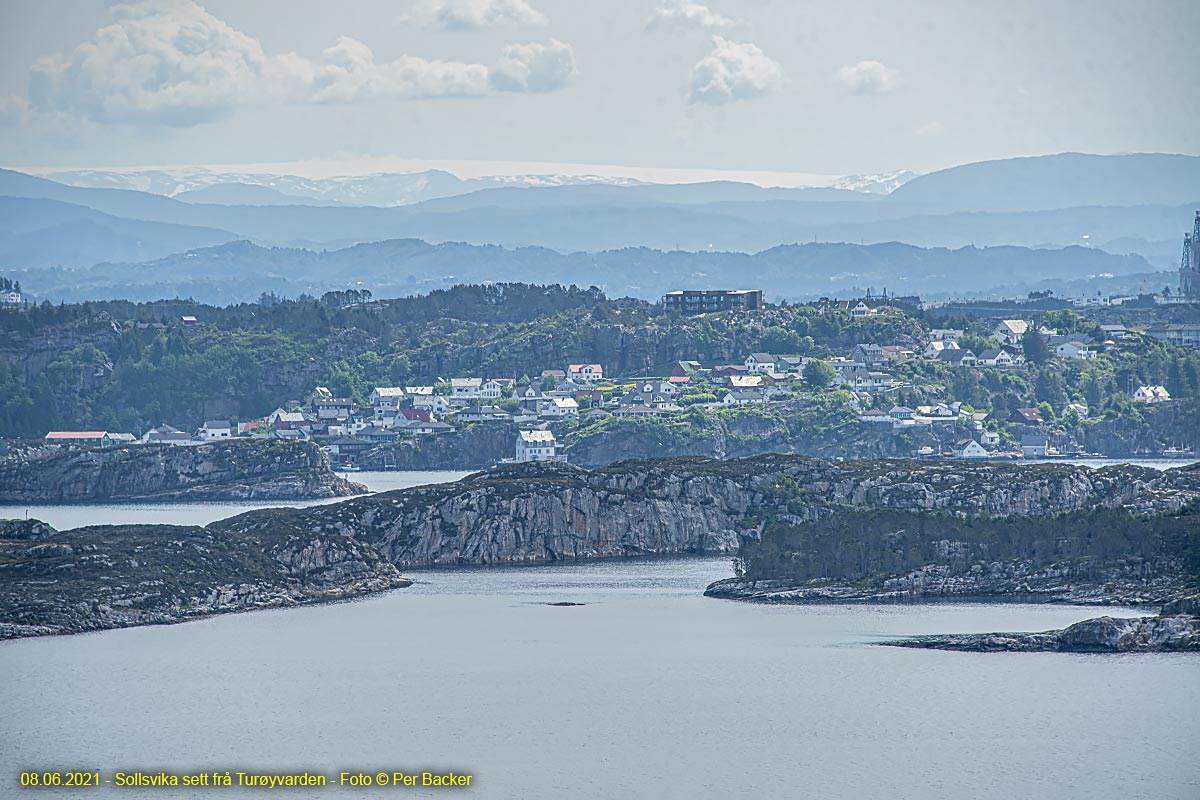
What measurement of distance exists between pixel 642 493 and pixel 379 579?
597 inches

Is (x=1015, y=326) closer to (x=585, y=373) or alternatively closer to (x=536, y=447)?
(x=585, y=373)

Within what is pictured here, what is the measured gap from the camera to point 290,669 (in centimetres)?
5584

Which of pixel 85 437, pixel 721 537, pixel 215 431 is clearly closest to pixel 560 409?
pixel 215 431

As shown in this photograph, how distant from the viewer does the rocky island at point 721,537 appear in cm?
6519

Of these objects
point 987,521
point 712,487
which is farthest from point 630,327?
point 987,521

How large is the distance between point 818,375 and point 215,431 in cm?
3997

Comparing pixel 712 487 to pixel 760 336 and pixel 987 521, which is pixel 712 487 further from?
pixel 760 336

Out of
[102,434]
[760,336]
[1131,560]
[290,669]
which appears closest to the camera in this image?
[290,669]

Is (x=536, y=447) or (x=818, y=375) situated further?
(x=818, y=375)

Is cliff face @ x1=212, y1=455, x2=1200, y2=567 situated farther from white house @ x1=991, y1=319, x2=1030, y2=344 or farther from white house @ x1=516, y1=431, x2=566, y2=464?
white house @ x1=991, y1=319, x2=1030, y2=344

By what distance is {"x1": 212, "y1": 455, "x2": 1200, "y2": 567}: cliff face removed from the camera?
80500 mm

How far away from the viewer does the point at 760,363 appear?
155375 mm

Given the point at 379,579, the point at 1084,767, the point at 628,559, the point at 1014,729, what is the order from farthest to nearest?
the point at 628,559 → the point at 379,579 → the point at 1014,729 → the point at 1084,767

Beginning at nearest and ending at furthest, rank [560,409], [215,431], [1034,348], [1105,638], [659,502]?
[1105,638] → [659,502] → [560,409] → [215,431] → [1034,348]
